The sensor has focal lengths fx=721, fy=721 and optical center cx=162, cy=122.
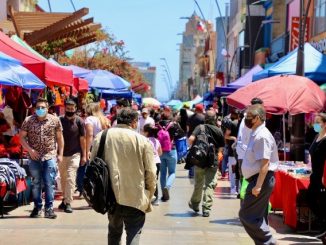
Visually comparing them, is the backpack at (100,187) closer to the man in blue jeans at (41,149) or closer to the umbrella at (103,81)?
the man in blue jeans at (41,149)

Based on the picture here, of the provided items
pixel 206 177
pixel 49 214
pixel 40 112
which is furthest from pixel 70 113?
pixel 206 177

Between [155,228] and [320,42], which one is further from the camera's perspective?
[320,42]

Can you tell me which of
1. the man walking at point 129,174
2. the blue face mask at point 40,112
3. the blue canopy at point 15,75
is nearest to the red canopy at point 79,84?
the blue canopy at point 15,75

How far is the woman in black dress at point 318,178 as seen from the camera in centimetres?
898

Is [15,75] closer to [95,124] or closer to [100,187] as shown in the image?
[95,124]

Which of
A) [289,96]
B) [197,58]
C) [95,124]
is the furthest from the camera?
[197,58]

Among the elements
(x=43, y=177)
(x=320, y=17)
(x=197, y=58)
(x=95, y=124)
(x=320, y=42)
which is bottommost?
(x=197, y=58)

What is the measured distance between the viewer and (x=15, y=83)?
10.3 meters

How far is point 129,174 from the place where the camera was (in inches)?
261

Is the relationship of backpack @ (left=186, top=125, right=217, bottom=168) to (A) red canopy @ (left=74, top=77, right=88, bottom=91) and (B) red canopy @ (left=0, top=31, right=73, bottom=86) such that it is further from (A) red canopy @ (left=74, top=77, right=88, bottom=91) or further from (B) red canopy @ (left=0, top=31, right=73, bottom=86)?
(A) red canopy @ (left=74, top=77, right=88, bottom=91)

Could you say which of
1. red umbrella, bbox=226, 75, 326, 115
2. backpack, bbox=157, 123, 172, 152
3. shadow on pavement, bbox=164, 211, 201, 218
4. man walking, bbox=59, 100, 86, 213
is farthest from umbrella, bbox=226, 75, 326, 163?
man walking, bbox=59, 100, 86, 213

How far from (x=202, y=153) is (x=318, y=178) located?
2.36m

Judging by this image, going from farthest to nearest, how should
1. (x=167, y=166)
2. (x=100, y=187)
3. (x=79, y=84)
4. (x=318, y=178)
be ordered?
(x=79, y=84) → (x=167, y=166) → (x=318, y=178) → (x=100, y=187)

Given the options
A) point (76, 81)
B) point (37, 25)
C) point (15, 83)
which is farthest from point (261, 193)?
point (37, 25)
